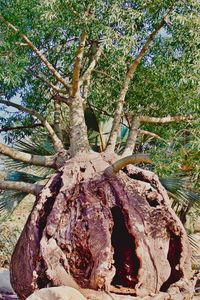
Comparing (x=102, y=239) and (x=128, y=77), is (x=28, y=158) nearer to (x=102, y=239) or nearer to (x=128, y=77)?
(x=128, y=77)

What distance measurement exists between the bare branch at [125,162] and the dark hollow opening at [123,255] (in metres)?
0.53

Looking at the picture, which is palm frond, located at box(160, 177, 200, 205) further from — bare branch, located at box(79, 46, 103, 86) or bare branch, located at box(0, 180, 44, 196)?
bare branch, located at box(0, 180, 44, 196)

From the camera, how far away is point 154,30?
22.5 feet

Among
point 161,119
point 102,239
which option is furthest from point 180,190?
point 102,239

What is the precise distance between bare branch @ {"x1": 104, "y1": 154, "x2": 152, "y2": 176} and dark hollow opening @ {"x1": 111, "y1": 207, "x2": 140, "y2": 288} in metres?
0.53

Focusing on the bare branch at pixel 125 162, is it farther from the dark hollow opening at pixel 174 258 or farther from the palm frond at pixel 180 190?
the palm frond at pixel 180 190

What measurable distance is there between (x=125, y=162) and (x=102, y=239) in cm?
105

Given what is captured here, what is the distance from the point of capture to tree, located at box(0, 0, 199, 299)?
5.30 meters

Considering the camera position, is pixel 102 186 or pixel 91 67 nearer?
pixel 102 186

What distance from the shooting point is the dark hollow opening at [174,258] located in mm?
5594

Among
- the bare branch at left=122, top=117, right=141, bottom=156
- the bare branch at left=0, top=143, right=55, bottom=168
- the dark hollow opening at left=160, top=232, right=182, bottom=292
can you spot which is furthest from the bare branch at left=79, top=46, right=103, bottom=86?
the dark hollow opening at left=160, top=232, right=182, bottom=292

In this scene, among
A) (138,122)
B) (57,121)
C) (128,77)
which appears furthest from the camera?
(57,121)

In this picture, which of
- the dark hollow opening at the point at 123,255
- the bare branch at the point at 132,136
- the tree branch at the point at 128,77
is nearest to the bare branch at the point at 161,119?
the bare branch at the point at 132,136

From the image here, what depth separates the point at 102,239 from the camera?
5281 mm
